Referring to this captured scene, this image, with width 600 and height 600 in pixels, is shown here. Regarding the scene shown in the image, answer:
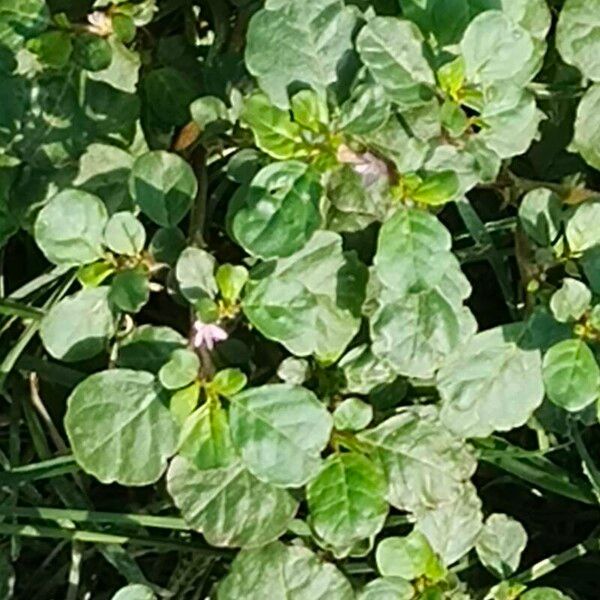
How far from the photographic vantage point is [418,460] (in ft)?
4.13

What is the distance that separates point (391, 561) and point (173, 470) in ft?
0.69

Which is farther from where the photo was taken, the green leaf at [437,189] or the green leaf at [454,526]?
the green leaf at [454,526]

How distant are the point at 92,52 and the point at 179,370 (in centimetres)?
32

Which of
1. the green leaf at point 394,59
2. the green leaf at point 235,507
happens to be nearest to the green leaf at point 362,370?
the green leaf at point 235,507

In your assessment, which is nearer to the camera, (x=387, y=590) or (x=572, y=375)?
(x=572, y=375)

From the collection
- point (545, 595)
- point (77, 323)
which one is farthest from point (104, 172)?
point (545, 595)

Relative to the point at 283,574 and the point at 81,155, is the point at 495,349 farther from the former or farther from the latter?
the point at 81,155

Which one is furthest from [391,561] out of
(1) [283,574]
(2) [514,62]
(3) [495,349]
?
(2) [514,62]

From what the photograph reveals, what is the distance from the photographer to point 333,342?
1228mm

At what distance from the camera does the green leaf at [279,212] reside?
3.69 feet

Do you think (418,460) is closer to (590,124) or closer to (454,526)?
(454,526)

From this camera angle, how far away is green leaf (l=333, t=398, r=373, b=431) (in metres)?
1.25

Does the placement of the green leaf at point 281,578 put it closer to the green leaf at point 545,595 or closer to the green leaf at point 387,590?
the green leaf at point 387,590

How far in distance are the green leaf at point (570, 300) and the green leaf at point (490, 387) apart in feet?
0.19
